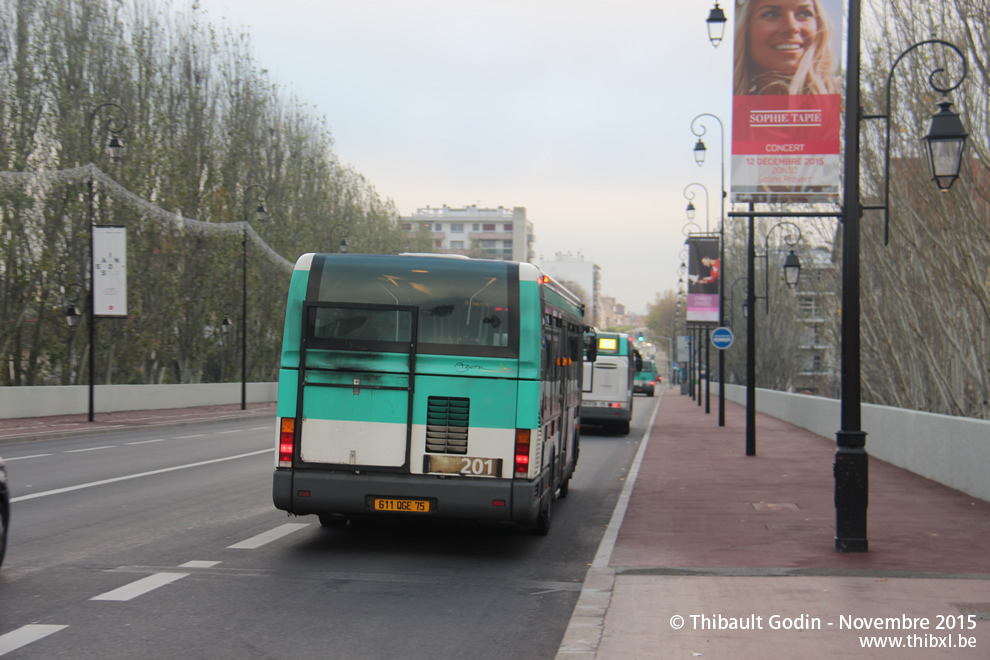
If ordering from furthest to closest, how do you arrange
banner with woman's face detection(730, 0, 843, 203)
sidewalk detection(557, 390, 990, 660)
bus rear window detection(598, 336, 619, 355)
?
1. bus rear window detection(598, 336, 619, 355)
2. banner with woman's face detection(730, 0, 843, 203)
3. sidewalk detection(557, 390, 990, 660)

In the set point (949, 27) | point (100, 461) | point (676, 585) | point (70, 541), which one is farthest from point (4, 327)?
point (676, 585)

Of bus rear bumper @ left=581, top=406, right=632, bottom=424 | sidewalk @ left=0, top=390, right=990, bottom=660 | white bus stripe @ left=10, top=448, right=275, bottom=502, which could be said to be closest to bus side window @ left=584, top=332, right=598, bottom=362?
sidewalk @ left=0, top=390, right=990, bottom=660

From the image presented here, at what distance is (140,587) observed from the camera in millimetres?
7418

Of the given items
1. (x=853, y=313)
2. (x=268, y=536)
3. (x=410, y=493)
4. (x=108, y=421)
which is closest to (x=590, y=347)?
(x=853, y=313)

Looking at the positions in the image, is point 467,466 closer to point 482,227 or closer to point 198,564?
point 198,564

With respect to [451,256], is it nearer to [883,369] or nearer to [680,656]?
[680,656]

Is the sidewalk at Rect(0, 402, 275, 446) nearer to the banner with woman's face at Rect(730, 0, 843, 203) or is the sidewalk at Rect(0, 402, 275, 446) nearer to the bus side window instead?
the bus side window

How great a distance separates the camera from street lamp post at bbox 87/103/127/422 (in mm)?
28547

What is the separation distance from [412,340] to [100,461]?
10992 mm

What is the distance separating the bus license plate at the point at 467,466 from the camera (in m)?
8.80

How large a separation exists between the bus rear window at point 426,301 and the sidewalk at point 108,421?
53.0ft

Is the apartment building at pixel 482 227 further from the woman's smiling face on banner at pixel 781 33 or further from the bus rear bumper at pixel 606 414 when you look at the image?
the woman's smiling face on banner at pixel 781 33

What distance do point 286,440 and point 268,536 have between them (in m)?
1.50

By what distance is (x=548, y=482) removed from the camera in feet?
34.6
